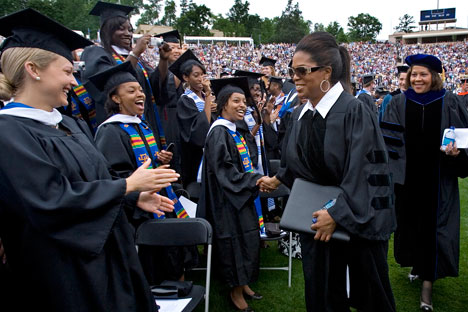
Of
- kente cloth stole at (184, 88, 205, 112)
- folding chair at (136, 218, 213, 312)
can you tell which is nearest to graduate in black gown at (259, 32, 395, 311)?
folding chair at (136, 218, 213, 312)

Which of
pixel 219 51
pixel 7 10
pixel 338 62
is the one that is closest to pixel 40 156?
pixel 338 62

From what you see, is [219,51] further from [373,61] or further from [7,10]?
[7,10]

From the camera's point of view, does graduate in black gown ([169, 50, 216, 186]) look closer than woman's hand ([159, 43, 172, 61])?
No

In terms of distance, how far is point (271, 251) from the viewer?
5.30 metres

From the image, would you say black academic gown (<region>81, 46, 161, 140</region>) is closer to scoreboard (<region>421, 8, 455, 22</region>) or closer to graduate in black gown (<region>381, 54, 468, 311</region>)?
graduate in black gown (<region>381, 54, 468, 311</region>)

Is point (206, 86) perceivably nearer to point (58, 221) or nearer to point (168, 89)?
point (168, 89)

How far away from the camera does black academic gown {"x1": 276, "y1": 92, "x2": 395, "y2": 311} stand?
7.37 ft

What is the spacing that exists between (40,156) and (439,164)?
11.6 feet

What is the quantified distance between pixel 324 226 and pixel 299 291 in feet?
6.95

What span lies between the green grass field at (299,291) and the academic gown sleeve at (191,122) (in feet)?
5.74

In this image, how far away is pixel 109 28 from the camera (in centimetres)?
415

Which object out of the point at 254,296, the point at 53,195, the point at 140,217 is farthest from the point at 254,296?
the point at 53,195

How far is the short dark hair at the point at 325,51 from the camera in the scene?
2.44m

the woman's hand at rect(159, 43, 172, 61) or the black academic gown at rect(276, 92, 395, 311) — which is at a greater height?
the woman's hand at rect(159, 43, 172, 61)
